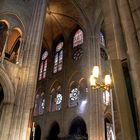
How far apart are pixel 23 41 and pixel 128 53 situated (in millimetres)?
9653

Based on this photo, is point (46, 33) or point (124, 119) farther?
point (46, 33)

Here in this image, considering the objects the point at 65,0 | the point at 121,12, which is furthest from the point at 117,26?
the point at 65,0

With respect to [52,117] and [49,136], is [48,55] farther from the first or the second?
[49,136]

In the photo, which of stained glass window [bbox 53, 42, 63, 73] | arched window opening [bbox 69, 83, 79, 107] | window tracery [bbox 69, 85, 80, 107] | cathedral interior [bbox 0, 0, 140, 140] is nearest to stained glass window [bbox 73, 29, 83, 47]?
cathedral interior [bbox 0, 0, 140, 140]

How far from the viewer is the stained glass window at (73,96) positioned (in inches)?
688

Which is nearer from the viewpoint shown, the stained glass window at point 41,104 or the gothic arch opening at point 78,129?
the gothic arch opening at point 78,129

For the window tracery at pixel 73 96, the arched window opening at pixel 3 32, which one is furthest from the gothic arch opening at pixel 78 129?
the arched window opening at pixel 3 32

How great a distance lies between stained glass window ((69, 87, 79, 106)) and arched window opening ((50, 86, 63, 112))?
1255 millimetres

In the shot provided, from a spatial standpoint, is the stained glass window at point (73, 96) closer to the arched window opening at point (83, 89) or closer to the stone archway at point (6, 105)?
the arched window opening at point (83, 89)

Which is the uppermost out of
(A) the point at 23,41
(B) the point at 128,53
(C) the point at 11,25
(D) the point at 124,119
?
(C) the point at 11,25

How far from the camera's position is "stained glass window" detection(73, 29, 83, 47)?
20059 millimetres

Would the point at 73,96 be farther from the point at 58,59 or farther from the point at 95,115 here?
the point at 58,59

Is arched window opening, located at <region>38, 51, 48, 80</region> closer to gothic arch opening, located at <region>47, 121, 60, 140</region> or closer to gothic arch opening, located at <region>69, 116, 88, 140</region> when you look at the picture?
gothic arch opening, located at <region>47, 121, 60, 140</region>

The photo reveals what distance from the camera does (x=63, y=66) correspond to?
20109 millimetres
